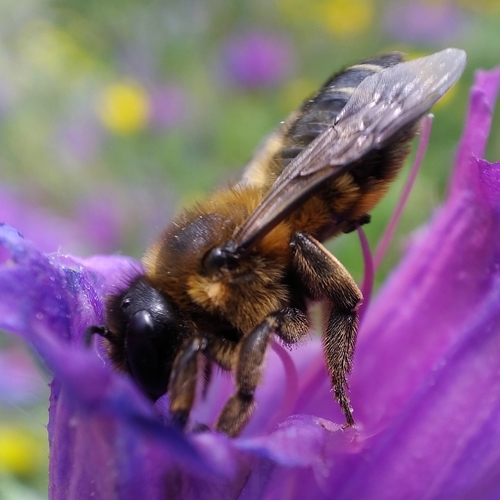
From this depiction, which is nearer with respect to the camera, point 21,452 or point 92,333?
point 92,333

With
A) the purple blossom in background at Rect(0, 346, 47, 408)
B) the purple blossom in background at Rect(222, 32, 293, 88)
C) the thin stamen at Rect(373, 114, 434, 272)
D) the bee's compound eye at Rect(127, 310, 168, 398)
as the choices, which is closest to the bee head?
the bee's compound eye at Rect(127, 310, 168, 398)

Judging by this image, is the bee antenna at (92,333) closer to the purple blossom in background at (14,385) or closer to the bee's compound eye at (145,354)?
the bee's compound eye at (145,354)

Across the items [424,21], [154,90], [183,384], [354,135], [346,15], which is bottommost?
[183,384]

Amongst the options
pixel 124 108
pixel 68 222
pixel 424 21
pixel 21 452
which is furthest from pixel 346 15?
pixel 21 452

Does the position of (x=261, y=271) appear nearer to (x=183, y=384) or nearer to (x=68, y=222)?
(x=183, y=384)

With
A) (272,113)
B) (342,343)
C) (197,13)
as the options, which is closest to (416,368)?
(342,343)

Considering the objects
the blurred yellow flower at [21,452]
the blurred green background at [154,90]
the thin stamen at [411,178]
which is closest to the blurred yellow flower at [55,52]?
the blurred green background at [154,90]

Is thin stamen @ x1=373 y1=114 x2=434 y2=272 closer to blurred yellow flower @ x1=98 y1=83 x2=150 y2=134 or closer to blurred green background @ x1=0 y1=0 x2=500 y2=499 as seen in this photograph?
blurred green background @ x1=0 y1=0 x2=500 y2=499
